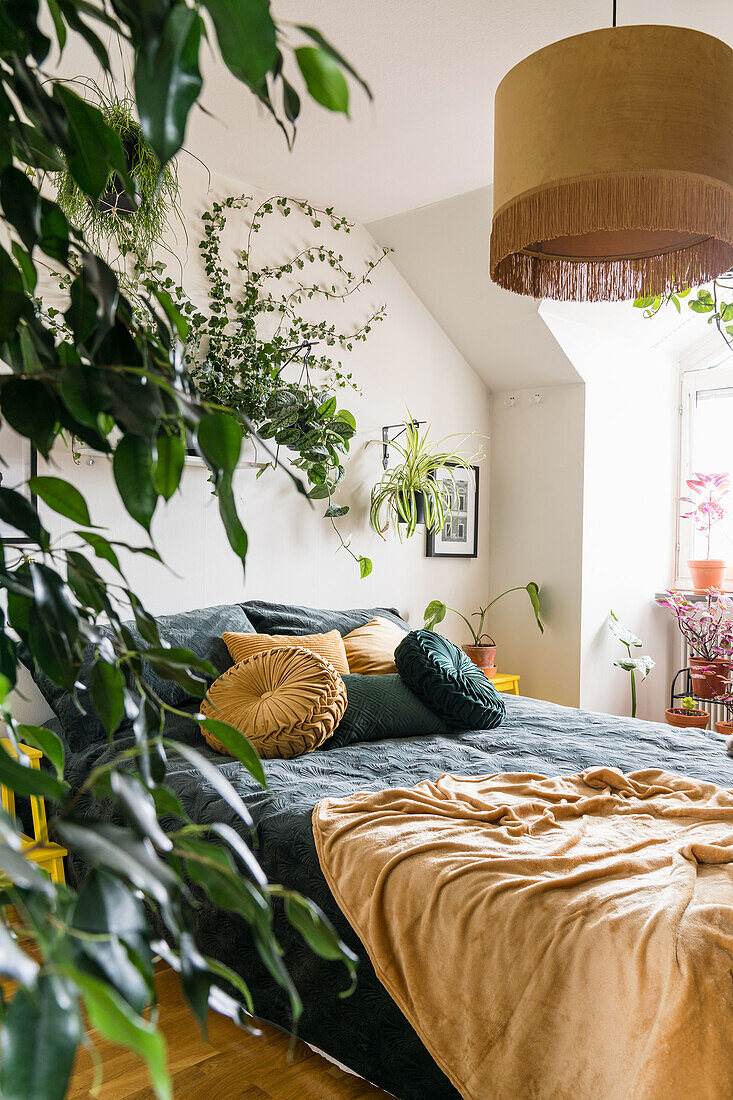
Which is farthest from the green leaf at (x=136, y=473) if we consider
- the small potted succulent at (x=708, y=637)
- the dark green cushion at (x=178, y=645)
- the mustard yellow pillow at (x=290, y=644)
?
the small potted succulent at (x=708, y=637)

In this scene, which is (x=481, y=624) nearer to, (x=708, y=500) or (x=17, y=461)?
(x=708, y=500)

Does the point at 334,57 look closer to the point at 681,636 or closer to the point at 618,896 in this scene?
the point at 618,896

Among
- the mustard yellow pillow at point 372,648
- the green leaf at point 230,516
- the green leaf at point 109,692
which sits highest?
the green leaf at point 230,516

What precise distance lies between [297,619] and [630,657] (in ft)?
7.39

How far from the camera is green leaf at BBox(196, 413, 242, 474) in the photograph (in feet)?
1.49

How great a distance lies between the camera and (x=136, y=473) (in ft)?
1.63

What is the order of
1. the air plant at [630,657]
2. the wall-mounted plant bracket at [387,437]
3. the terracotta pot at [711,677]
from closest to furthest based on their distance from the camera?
→ the wall-mounted plant bracket at [387,437]
the terracotta pot at [711,677]
the air plant at [630,657]

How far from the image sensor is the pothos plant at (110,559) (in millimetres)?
319

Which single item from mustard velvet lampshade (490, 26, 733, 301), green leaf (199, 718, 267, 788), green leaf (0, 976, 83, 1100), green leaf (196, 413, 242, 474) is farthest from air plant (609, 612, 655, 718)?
green leaf (0, 976, 83, 1100)

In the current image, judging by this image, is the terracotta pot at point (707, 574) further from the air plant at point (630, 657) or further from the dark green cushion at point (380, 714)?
the dark green cushion at point (380, 714)

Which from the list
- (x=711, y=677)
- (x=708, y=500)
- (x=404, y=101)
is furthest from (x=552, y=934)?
(x=708, y=500)

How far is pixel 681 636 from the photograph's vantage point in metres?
5.02

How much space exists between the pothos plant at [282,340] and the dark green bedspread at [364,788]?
1.29m

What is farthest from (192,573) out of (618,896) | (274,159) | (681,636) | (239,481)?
(681,636)
